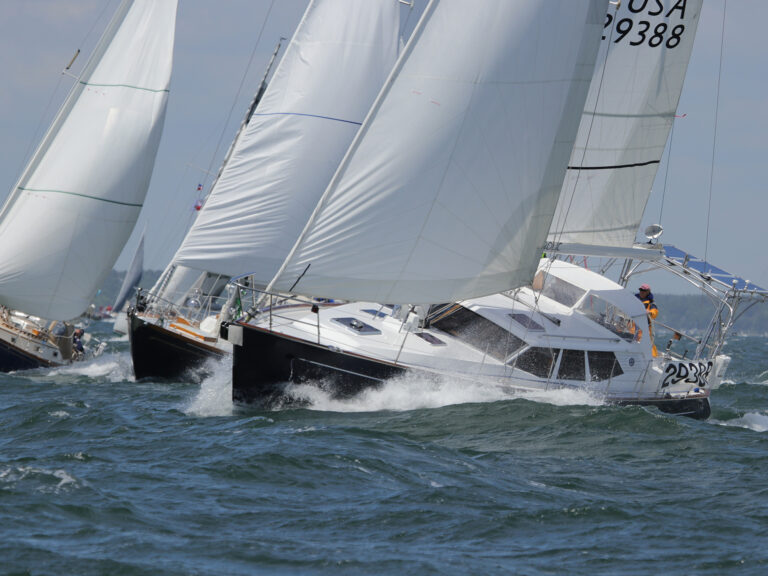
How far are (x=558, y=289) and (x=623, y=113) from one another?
3.72m

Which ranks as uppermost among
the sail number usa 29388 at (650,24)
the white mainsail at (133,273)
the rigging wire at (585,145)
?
the sail number usa 29388 at (650,24)

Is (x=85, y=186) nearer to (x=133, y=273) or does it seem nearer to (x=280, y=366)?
(x=280, y=366)

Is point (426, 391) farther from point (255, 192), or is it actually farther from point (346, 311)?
point (255, 192)

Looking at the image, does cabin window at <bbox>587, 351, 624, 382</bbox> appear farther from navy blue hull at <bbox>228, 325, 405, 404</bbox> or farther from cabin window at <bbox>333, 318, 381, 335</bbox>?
navy blue hull at <bbox>228, 325, 405, 404</bbox>

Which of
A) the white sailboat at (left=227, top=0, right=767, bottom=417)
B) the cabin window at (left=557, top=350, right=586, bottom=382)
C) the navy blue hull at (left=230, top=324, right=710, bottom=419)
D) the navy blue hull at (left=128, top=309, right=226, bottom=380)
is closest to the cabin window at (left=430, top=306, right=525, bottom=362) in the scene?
the white sailboat at (left=227, top=0, right=767, bottom=417)

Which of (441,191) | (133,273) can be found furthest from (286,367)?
(133,273)

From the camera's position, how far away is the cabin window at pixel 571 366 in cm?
1623

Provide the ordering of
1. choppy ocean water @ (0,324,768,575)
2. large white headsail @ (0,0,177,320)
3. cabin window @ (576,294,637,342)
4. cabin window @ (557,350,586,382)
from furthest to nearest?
large white headsail @ (0,0,177,320)
cabin window @ (576,294,637,342)
cabin window @ (557,350,586,382)
choppy ocean water @ (0,324,768,575)

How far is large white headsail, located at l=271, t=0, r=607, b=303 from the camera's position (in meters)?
14.1

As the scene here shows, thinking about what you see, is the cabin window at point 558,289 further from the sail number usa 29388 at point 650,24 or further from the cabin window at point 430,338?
the sail number usa 29388 at point 650,24

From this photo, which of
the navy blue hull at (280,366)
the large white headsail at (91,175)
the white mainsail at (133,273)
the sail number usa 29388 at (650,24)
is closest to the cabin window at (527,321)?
the navy blue hull at (280,366)

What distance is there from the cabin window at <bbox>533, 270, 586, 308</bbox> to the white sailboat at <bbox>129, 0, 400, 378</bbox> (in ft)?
15.7

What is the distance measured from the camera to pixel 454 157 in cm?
1438

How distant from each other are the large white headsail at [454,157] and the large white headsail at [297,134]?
17.9 feet
